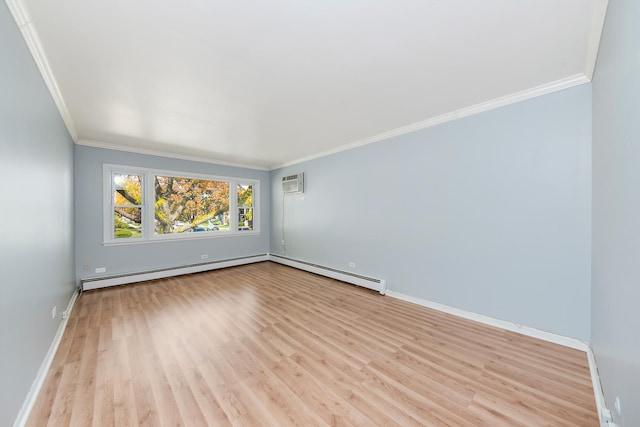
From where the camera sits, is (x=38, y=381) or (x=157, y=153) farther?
(x=157, y=153)

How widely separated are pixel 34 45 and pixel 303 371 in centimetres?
312

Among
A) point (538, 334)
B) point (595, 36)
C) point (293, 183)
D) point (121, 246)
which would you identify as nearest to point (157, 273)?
point (121, 246)

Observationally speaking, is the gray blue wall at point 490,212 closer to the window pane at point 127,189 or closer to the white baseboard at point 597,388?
the white baseboard at point 597,388

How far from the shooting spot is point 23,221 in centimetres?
155

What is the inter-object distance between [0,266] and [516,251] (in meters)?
3.93

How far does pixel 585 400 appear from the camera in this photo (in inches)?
64.7

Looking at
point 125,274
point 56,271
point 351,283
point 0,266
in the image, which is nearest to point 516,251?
point 351,283

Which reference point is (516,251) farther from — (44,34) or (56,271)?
(56,271)

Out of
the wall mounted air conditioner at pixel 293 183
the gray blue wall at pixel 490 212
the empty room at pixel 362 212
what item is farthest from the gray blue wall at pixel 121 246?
the gray blue wall at pixel 490 212

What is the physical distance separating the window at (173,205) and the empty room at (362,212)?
25cm

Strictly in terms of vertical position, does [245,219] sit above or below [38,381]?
above

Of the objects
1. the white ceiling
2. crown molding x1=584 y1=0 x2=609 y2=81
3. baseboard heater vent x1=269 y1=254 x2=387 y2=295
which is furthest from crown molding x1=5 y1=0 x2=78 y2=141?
baseboard heater vent x1=269 y1=254 x2=387 y2=295

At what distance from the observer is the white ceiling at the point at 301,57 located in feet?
4.92

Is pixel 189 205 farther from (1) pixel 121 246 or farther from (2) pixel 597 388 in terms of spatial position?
(2) pixel 597 388
